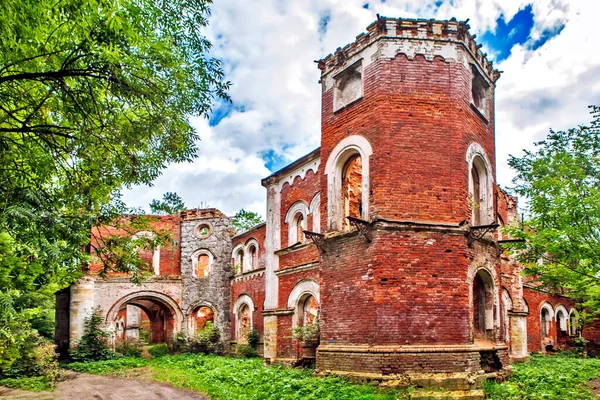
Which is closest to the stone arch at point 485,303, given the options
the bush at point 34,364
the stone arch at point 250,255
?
the stone arch at point 250,255

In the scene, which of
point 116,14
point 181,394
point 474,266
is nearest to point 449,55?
point 474,266

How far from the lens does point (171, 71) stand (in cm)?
615

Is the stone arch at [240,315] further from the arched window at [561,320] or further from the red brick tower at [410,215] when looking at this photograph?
the arched window at [561,320]

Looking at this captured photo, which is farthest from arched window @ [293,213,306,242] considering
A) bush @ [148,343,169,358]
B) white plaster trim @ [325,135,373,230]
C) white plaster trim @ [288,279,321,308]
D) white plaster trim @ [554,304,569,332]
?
white plaster trim @ [554,304,569,332]

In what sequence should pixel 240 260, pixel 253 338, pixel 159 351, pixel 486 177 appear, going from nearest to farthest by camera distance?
1. pixel 486 177
2. pixel 253 338
3. pixel 159 351
4. pixel 240 260

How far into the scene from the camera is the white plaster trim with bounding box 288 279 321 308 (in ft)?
52.2

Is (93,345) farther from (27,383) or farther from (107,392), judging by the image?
(107,392)

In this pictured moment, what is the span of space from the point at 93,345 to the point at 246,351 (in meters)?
6.68

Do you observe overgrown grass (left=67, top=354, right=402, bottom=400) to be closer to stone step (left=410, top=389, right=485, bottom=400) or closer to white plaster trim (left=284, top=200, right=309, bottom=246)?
stone step (left=410, top=389, right=485, bottom=400)

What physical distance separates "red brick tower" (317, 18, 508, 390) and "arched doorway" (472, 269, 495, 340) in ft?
0.08

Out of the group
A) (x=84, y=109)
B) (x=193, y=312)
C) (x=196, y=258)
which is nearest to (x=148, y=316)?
(x=193, y=312)

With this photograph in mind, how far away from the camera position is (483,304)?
493 inches

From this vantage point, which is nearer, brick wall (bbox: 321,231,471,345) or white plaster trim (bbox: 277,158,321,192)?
brick wall (bbox: 321,231,471,345)

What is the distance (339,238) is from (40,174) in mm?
6676
